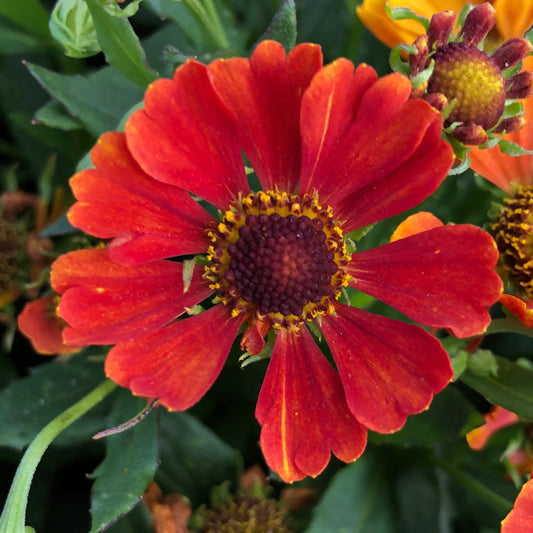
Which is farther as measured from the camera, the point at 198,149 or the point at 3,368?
the point at 3,368

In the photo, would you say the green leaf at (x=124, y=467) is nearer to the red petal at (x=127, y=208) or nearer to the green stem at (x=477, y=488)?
the red petal at (x=127, y=208)

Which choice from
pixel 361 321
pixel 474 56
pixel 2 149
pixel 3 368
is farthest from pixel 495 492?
pixel 2 149

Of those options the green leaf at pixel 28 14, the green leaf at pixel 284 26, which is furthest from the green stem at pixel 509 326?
the green leaf at pixel 28 14

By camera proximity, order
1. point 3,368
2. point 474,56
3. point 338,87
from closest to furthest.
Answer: point 338,87 → point 474,56 → point 3,368

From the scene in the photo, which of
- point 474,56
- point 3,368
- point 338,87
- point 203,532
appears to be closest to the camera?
point 338,87

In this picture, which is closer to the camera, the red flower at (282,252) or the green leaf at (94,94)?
the red flower at (282,252)

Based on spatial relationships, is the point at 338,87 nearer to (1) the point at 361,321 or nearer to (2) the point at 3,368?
(1) the point at 361,321
